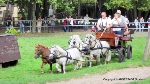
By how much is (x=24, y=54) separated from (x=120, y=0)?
21.7m

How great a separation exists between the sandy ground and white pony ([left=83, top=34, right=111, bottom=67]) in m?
1.86

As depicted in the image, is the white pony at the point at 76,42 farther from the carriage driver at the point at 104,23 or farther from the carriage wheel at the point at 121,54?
the carriage wheel at the point at 121,54

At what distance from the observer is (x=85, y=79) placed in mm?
12688

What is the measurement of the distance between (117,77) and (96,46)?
3.48 meters

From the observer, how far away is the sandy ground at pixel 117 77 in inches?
472

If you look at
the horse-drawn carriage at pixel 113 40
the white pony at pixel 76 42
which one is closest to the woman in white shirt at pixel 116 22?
the horse-drawn carriage at pixel 113 40

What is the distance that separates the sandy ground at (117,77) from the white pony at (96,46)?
73.2 inches

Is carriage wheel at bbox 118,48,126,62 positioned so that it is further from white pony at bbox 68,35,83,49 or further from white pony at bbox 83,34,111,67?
white pony at bbox 68,35,83,49

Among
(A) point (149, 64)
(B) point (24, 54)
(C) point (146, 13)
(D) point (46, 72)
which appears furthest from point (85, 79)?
(C) point (146, 13)

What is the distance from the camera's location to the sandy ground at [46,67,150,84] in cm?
1199

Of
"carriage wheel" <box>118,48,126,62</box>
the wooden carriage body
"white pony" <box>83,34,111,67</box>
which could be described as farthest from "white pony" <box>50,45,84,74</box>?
"carriage wheel" <box>118,48,126,62</box>

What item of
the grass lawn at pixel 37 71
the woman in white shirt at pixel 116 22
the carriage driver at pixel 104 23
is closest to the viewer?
the grass lawn at pixel 37 71

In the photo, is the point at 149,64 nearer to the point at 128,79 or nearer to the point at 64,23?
the point at 128,79

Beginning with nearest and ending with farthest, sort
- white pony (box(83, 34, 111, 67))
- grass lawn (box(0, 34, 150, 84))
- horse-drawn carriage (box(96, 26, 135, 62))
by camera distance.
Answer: grass lawn (box(0, 34, 150, 84)), white pony (box(83, 34, 111, 67)), horse-drawn carriage (box(96, 26, 135, 62))
